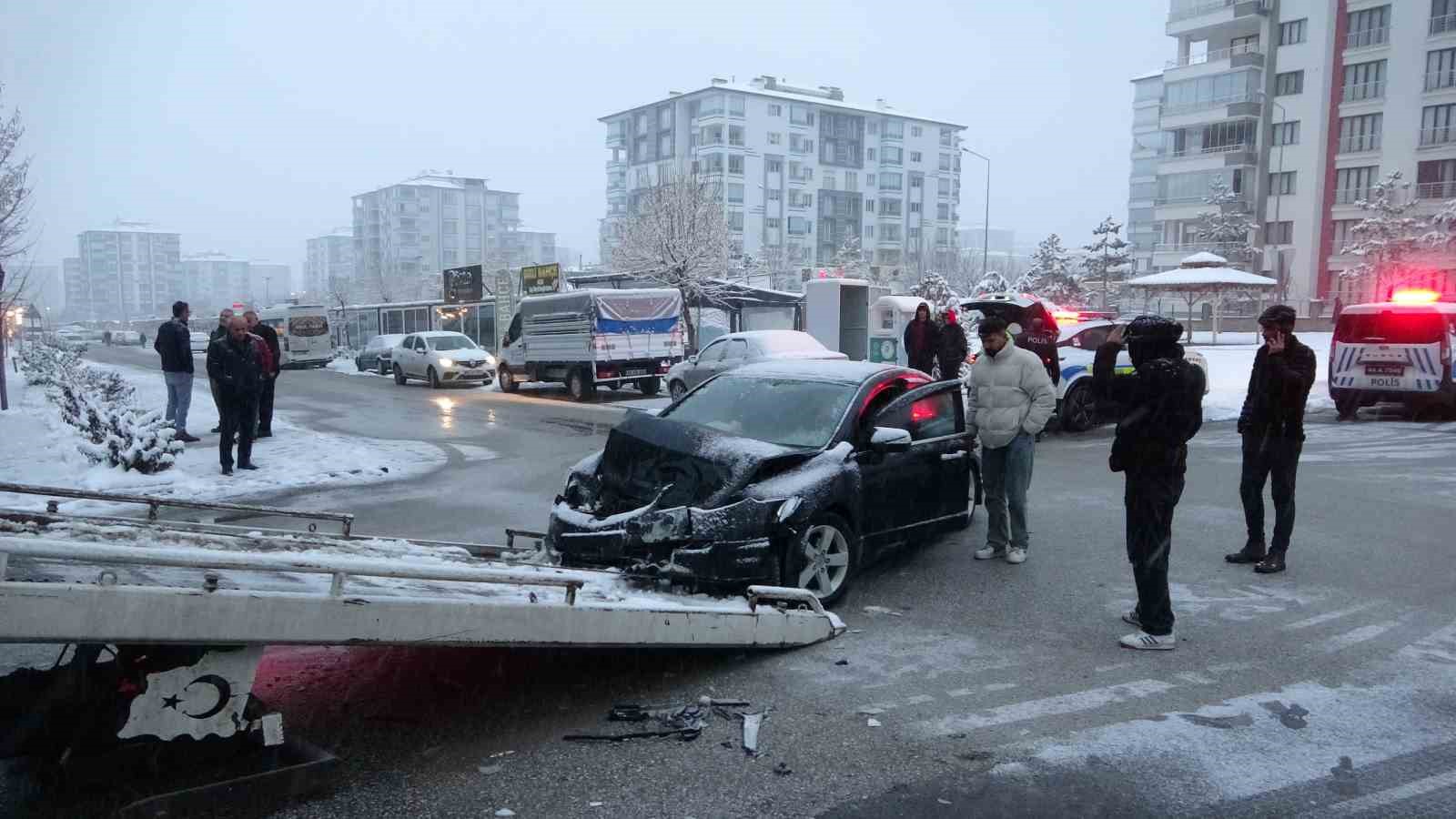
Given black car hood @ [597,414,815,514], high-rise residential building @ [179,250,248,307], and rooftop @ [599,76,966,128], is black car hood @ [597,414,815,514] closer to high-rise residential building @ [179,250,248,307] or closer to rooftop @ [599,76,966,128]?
rooftop @ [599,76,966,128]

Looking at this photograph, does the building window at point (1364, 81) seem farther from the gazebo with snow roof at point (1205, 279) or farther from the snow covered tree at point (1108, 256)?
the gazebo with snow roof at point (1205, 279)

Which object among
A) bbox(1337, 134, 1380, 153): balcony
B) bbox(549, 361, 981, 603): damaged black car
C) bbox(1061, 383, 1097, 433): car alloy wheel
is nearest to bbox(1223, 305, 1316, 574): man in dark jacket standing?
bbox(549, 361, 981, 603): damaged black car

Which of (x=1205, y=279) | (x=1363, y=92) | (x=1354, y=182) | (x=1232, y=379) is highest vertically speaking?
(x=1363, y=92)

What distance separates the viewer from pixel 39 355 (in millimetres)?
25359

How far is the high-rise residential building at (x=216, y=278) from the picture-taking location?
17362cm

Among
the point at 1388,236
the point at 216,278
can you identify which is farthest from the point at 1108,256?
the point at 216,278

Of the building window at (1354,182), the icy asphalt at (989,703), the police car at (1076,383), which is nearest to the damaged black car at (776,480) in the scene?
the icy asphalt at (989,703)

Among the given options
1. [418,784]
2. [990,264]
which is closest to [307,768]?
[418,784]

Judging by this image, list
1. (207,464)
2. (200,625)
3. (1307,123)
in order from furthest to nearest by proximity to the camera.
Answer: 1. (1307,123)
2. (207,464)
3. (200,625)

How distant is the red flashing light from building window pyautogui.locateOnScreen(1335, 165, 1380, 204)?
42809 mm

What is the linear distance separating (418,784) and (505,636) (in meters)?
0.62

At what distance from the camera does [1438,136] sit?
161 feet

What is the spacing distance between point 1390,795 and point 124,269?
628 feet

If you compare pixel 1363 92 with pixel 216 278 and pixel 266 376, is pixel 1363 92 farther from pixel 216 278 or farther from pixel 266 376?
pixel 216 278
